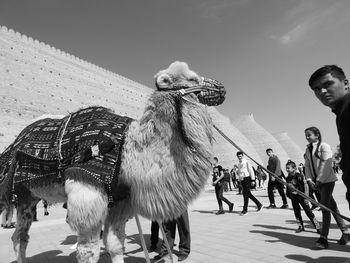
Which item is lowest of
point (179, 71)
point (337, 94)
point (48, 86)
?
point (337, 94)

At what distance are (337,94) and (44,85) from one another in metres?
43.5

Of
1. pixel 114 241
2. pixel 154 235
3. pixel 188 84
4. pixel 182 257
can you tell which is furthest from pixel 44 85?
pixel 188 84

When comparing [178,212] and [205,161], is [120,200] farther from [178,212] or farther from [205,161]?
[205,161]

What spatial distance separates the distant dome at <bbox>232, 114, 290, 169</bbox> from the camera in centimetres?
9402

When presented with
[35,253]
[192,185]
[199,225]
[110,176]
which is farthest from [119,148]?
[199,225]

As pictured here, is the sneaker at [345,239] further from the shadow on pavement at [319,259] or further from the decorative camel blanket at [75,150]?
the decorative camel blanket at [75,150]

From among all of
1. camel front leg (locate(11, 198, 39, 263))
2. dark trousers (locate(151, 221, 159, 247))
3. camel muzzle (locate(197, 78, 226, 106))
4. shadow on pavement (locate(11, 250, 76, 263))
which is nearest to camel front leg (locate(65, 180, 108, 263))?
camel muzzle (locate(197, 78, 226, 106))

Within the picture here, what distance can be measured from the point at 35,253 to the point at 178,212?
4133 mm

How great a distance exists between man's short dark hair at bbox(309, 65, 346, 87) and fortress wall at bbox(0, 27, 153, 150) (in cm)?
2737

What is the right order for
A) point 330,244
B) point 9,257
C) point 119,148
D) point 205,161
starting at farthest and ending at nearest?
1. point 9,257
2. point 330,244
3. point 119,148
4. point 205,161

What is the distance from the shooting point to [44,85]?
134 feet

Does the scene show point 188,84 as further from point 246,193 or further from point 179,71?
point 246,193

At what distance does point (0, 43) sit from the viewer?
3772cm

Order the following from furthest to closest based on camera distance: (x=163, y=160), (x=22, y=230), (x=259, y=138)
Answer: (x=259, y=138)
(x=22, y=230)
(x=163, y=160)
